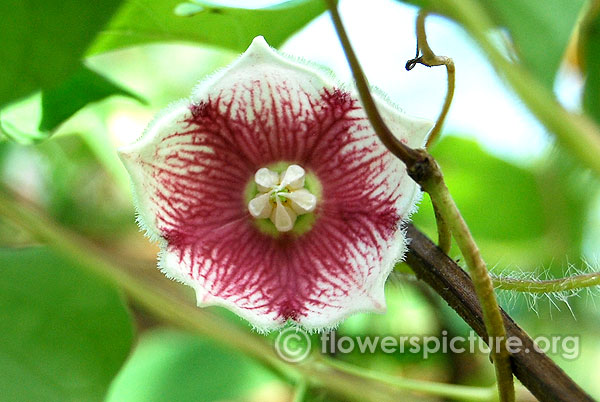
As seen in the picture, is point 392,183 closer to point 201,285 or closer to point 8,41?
point 201,285

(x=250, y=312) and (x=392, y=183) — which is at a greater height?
(x=392, y=183)

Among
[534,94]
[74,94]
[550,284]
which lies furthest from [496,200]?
[74,94]

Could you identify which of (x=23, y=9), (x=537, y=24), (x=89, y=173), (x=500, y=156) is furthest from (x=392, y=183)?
(x=89, y=173)

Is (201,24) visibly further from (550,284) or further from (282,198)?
(550,284)

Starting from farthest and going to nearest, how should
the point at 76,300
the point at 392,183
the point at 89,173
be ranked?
1. the point at 89,173
2. the point at 76,300
3. the point at 392,183

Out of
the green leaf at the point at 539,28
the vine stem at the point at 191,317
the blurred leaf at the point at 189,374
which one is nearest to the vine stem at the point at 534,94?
the green leaf at the point at 539,28
